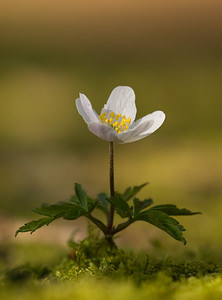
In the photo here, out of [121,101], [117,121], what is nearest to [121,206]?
[117,121]

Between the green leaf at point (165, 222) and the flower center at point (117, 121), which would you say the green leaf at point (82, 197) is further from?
the flower center at point (117, 121)

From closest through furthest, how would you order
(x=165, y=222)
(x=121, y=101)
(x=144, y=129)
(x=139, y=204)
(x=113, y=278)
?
(x=113, y=278), (x=165, y=222), (x=144, y=129), (x=139, y=204), (x=121, y=101)

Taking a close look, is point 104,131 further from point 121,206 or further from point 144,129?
point 121,206

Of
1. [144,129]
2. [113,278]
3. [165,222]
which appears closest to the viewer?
[113,278]

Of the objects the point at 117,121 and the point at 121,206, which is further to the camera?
the point at 117,121

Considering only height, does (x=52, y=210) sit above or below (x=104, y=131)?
below

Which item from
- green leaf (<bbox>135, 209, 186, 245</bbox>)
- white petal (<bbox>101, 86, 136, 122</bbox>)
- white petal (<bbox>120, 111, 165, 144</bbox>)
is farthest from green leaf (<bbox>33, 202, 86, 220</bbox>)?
white petal (<bbox>101, 86, 136, 122</bbox>)

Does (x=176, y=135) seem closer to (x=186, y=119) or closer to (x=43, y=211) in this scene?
(x=186, y=119)
